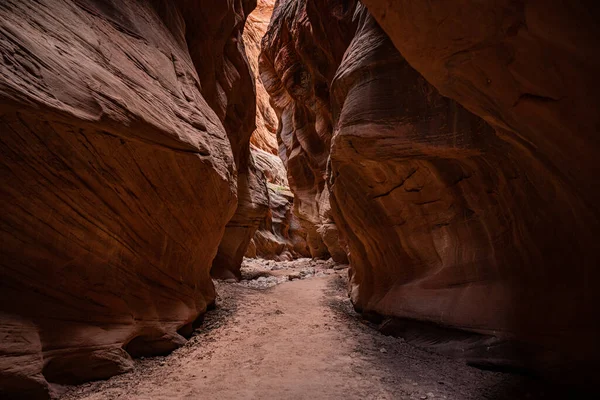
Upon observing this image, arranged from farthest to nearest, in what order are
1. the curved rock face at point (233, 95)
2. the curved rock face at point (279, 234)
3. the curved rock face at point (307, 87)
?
1. the curved rock face at point (279, 234)
2. the curved rock face at point (307, 87)
3. the curved rock face at point (233, 95)

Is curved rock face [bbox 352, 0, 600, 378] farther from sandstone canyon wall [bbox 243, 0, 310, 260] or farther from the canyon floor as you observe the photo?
sandstone canyon wall [bbox 243, 0, 310, 260]

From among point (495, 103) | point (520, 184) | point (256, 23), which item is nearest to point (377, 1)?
point (495, 103)

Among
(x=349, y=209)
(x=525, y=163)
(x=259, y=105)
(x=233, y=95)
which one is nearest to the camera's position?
(x=525, y=163)

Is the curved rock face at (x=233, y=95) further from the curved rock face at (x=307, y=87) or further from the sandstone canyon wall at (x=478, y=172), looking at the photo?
the sandstone canyon wall at (x=478, y=172)

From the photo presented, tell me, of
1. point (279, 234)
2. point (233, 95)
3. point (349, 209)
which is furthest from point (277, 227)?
point (349, 209)

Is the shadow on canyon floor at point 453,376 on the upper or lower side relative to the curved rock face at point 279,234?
lower

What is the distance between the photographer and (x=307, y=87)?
1590 centimetres

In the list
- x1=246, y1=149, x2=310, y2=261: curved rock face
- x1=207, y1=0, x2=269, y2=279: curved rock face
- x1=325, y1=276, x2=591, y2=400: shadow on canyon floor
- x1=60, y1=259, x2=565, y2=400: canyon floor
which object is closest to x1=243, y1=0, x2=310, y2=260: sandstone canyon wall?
x1=246, y1=149, x2=310, y2=261: curved rock face

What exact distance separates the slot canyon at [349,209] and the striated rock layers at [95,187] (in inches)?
0.9

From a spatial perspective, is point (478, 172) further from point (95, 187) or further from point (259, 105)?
point (259, 105)

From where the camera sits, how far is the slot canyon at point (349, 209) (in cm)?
255

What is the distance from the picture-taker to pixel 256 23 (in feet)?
157

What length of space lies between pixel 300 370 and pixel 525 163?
12.9 feet

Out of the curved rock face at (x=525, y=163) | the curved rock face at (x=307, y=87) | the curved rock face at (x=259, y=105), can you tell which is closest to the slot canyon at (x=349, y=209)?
the curved rock face at (x=525, y=163)
